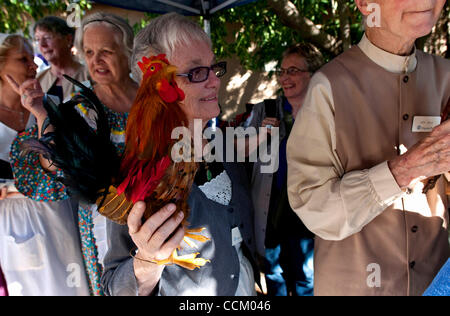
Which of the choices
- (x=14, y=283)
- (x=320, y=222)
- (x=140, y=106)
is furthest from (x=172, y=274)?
(x=14, y=283)

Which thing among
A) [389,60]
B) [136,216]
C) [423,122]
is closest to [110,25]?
[136,216]

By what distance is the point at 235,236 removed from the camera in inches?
63.7

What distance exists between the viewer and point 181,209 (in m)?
1.08

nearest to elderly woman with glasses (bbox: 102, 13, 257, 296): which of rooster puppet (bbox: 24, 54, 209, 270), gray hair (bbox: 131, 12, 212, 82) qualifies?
gray hair (bbox: 131, 12, 212, 82)

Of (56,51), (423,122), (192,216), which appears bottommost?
(192,216)

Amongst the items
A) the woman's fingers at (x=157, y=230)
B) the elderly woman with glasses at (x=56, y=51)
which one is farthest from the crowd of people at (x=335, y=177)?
the elderly woman with glasses at (x=56, y=51)

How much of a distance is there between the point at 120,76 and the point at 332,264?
158 cm

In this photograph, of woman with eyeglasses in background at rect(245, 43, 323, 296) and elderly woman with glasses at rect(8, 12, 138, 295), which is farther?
woman with eyeglasses in background at rect(245, 43, 323, 296)

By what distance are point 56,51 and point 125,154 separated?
2198 mm

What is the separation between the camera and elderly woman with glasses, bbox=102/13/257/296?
1231 mm

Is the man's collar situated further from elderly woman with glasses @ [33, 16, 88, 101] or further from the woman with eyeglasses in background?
elderly woman with glasses @ [33, 16, 88, 101]

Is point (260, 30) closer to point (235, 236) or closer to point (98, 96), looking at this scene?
point (98, 96)

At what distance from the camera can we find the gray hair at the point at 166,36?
1337 mm
